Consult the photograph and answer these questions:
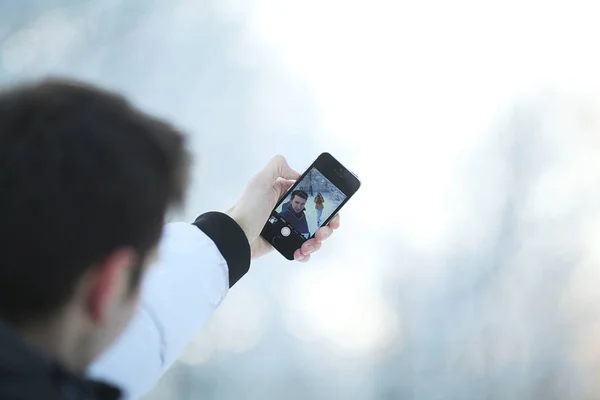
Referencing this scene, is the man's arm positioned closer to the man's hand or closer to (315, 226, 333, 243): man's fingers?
the man's hand

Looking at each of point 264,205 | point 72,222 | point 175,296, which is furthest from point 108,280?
point 264,205

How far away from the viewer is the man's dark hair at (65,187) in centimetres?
38

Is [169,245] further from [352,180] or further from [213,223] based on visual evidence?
[352,180]

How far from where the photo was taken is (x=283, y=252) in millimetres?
1034

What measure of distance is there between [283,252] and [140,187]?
Result: 2.09 ft

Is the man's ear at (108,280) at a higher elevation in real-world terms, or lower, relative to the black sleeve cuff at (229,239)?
higher

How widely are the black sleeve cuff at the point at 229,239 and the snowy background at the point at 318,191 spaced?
0.20 metres

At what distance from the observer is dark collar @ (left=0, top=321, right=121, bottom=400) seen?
381 mm

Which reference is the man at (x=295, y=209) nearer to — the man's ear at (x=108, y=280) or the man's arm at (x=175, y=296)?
the man's arm at (x=175, y=296)

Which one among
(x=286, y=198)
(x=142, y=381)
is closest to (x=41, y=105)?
(x=142, y=381)

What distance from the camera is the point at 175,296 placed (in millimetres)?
743

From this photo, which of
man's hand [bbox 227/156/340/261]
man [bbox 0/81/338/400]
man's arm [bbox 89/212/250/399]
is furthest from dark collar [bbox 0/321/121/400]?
man's hand [bbox 227/156/340/261]

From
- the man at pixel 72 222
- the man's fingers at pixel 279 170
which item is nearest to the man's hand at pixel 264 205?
the man's fingers at pixel 279 170

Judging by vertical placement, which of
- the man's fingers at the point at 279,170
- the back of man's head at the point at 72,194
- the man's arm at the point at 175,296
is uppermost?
the back of man's head at the point at 72,194
